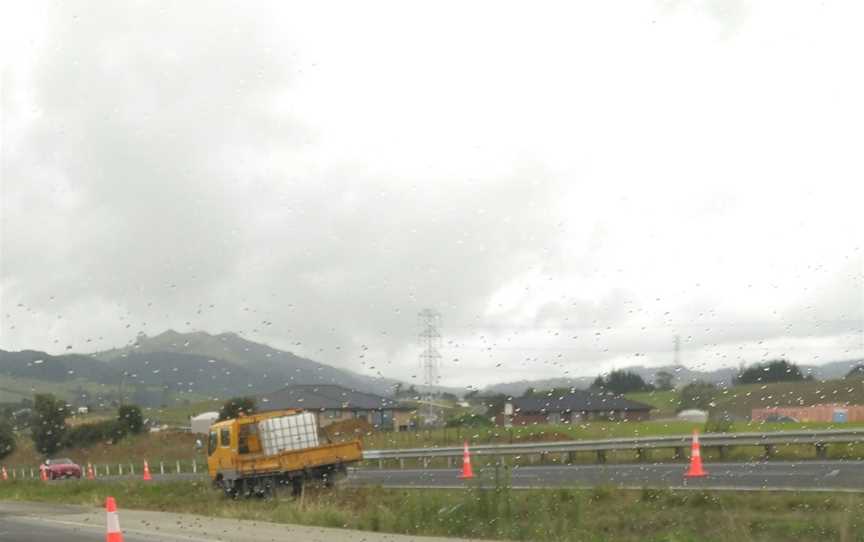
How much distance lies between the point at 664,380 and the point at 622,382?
60cm

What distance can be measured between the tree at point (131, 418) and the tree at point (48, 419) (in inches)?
53.7

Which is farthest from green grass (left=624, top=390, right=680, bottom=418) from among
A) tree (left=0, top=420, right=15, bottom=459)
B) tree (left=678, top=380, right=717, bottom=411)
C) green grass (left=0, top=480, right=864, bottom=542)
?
tree (left=0, top=420, right=15, bottom=459)

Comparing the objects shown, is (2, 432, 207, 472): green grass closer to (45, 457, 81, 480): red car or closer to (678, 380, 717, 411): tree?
(678, 380, 717, 411): tree

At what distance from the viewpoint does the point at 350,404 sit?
1560 centimetres

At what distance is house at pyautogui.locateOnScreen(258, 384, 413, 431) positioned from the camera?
15.5 metres

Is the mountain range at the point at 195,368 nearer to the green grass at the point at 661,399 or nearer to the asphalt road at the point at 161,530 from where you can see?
the asphalt road at the point at 161,530

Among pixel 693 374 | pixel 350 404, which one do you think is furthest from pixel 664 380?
pixel 350 404

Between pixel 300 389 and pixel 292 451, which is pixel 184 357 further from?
pixel 292 451

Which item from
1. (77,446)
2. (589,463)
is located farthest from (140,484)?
(589,463)

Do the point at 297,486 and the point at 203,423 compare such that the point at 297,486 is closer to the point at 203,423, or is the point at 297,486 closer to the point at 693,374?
the point at 203,423

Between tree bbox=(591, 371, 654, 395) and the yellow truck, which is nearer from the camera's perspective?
tree bbox=(591, 371, 654, 395)

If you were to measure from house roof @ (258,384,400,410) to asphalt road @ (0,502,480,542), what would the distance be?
1.91 m

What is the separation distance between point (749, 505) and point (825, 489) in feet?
4.72

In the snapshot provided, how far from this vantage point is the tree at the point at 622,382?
13.6 meters
